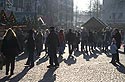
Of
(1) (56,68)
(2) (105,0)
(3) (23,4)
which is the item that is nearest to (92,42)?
(1) (56,68)

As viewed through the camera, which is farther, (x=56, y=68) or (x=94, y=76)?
(x=56, y=68)

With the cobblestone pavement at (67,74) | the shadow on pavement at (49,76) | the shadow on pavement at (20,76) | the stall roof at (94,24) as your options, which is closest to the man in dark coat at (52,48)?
the cobblestone pavement at (67,74)

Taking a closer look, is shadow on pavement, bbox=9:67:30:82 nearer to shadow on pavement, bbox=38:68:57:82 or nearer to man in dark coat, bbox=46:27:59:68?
shadow on pavement, bbox=38:68:57:82

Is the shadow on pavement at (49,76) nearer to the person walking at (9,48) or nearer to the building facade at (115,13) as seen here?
the person walking at (9,48)

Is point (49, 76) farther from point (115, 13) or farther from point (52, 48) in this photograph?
point (115, 13)

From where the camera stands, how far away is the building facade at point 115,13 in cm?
9381

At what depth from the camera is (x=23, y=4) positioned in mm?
72812

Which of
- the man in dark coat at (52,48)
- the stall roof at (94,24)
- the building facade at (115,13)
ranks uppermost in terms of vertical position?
the man in dark coat at (52,48)

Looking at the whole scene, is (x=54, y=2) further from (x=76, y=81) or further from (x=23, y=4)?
(x=76, y=81)

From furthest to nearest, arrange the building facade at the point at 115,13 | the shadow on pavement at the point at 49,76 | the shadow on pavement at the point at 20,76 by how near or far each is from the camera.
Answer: the building facade at the point at 115,13 → the shadow on pavement at the point at 20,76 → the shadow on pavement at the point at 49,76

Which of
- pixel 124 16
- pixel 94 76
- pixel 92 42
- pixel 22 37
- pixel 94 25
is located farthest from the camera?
pixel 124 16

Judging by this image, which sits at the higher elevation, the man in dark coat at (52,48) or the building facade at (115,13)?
the man in dark coat at (52,48)

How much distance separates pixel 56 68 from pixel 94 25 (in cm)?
2084

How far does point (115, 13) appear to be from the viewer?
95.6m
